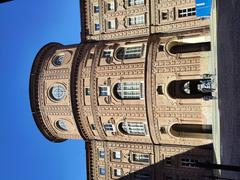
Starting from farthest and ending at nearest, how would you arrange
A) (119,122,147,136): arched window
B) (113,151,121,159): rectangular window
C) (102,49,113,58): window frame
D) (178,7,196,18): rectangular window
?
(113,151,121,159): rectangular window
(102,49,113,58): window frame
(119,122,147,136): arched window
(178,7,196,18): rectangular window

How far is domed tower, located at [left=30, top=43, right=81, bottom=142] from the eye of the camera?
31.9 m

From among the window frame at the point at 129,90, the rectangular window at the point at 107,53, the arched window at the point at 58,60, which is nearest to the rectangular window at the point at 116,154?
the window frame at the point at 129,90

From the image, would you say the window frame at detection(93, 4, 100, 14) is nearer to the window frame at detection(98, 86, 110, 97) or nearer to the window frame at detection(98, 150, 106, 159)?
the window frame at detection(98, 86, 110, 97)

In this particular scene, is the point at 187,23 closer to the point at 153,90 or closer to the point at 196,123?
the point at 153,90

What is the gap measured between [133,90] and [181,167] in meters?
7.30

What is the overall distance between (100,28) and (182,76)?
10.3 m

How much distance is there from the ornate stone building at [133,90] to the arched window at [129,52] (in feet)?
0.31

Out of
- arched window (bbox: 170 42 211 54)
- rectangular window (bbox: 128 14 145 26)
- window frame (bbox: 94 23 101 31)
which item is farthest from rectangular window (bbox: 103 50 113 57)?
arched window (bbox: 170 42 211 54)

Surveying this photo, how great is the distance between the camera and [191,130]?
28766mm

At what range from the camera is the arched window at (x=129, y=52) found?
28891mm

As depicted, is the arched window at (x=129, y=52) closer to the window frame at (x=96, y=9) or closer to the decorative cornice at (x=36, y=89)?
the window frame at (x=96, y=9)

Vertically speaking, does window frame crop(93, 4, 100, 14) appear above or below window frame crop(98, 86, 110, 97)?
above

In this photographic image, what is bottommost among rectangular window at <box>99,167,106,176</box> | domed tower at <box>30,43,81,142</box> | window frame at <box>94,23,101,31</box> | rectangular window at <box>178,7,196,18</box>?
rectangular window at <box>99,167,106,176</box>

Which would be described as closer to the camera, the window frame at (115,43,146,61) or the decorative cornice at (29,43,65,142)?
the window frame at (115,43,146,61)
